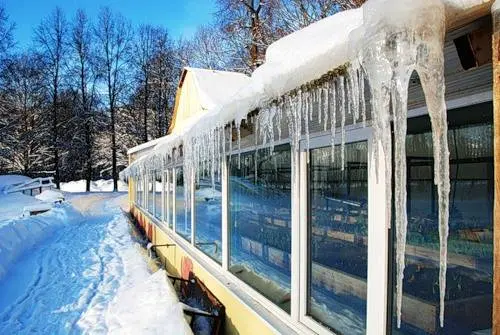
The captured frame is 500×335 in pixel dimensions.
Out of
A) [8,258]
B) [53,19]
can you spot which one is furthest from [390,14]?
[53,19]

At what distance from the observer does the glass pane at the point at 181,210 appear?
6.44 metres

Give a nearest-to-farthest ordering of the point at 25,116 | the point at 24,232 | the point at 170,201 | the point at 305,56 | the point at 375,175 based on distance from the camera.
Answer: the point at 305,56, the point at 375,175, the point at 170,201, the point at 24,232, the point at 25,116

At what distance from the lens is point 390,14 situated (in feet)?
3.84

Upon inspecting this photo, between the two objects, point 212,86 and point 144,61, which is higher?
point 144,61

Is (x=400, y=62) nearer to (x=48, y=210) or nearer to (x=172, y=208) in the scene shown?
(x=172, y=208)

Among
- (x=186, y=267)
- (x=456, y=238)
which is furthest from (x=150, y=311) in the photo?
(x=456, y=238)

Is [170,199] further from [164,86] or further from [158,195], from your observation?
[164,86]

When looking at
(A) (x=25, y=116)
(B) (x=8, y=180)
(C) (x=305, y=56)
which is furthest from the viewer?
(A) (x=25, y=116)

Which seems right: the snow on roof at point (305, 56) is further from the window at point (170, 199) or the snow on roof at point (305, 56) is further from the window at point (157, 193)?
the window at point (157, 193)

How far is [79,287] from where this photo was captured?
6.50 metres

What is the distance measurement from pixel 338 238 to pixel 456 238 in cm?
68

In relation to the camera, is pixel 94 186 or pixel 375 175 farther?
pixel 94 186

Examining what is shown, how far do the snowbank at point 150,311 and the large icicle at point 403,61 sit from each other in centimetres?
280

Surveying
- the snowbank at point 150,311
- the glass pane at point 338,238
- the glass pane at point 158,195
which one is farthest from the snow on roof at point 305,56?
the glass pane at point 158,195
